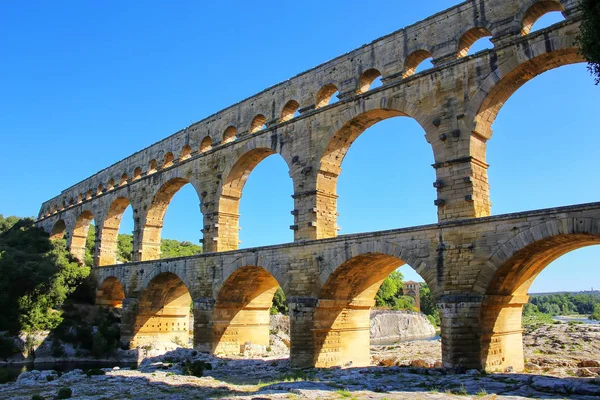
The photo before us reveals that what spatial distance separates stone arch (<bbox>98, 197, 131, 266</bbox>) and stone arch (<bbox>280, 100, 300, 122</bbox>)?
44.6 ft

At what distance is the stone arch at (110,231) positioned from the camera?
29.2 m

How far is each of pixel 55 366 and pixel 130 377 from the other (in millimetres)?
9914

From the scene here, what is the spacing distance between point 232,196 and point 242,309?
14.9 feet

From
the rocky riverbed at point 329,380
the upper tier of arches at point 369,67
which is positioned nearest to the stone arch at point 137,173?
the upper tier of arches at point 369,67

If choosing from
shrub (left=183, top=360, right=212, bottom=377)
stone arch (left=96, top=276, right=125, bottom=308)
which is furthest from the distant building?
shrub (left=183, top=360, right=212, bottom=377)

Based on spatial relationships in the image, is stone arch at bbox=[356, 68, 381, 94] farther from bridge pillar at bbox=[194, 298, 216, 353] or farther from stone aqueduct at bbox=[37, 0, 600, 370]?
bridge pillar at bbox=[194, 298, 216, 353]

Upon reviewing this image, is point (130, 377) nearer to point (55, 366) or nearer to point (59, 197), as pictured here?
point (55, 366)

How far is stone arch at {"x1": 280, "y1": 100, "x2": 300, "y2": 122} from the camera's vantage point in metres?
19.1

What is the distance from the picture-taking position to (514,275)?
12.5 meters

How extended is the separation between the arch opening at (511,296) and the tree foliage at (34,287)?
2151 centimetres

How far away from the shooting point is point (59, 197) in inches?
1496

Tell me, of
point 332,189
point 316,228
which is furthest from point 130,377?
point 332,189

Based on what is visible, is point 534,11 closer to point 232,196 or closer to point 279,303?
point 232,196

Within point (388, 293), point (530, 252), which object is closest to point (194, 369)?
point (530, 252)
